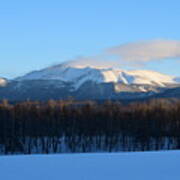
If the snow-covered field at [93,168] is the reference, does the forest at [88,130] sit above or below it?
below

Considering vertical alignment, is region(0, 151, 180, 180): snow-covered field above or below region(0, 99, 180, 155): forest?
above

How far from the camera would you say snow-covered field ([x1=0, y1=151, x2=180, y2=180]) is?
68.1 feet

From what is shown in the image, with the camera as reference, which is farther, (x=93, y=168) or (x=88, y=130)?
(x=88, y=130)

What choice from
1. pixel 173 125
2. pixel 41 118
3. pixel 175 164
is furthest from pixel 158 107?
pixel 175 164

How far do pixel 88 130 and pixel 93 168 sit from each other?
49.0 metres

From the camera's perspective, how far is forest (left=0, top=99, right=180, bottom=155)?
69250mm

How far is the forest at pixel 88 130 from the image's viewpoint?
69.2m

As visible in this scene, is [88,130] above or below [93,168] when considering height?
below

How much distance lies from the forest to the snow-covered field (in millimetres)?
42050

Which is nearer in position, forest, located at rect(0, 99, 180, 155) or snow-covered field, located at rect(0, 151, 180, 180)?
snow-covered field, located at rect(0, 151, 180, 180)

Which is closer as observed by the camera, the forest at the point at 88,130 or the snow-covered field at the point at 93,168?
the snow-covered field at the point at 93,168

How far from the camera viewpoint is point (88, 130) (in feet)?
236

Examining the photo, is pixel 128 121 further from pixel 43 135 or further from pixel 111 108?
pixel 43 135

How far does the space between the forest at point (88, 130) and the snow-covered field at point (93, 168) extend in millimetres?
42050
